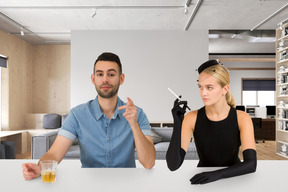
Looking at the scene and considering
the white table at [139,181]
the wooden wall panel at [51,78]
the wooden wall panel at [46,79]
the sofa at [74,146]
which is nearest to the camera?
the white table at [139,181]

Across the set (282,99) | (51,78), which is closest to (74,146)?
(51,78)

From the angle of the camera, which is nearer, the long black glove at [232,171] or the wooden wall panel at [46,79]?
the long black glove at [232,171]

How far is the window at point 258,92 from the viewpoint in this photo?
10.8 m

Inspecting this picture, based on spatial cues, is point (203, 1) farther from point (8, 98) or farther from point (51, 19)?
point (8, 98)

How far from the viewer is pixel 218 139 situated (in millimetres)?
1457

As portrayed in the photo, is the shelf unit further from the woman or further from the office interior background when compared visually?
the woman

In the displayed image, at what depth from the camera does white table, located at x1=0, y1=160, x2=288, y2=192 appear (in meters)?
1.15

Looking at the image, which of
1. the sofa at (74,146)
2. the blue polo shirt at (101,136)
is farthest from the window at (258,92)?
the blue polo shirt at (101,136)

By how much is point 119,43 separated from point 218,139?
5.37 m

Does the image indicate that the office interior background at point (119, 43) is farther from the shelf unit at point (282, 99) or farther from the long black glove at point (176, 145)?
the long black glove at point (176, 145)

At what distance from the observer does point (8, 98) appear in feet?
21.7

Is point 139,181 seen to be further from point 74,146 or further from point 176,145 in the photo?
point 74,146

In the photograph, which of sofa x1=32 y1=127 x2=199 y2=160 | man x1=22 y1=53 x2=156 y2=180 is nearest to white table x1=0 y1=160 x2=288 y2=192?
man x1=22 y1=53 x2=156 y2=180

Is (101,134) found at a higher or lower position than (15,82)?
lower
